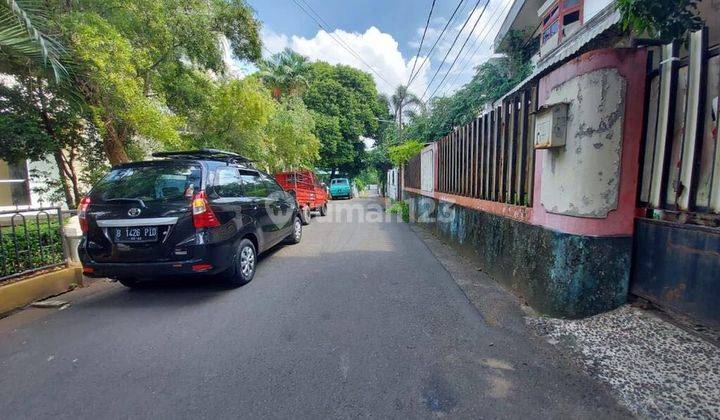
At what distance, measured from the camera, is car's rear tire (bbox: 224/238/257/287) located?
4.01 m

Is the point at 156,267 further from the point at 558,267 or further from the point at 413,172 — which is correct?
the point at 413,172

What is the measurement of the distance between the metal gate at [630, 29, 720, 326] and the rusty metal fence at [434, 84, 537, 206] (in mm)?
1041

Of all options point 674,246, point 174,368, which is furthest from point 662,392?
point 174,368

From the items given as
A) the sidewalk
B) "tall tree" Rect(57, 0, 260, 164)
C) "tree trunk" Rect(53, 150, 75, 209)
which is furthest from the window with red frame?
"tree trunk" Rect(53, 150, 75, 209)

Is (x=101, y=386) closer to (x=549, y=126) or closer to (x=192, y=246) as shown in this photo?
(x=192, y=246)

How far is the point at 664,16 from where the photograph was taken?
2465 millimetres

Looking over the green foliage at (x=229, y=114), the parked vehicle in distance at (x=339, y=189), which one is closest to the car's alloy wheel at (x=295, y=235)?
the green foliage at (x=229, y=114)

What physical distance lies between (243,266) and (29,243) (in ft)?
8.30

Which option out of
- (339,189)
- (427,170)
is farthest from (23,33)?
(339,189)

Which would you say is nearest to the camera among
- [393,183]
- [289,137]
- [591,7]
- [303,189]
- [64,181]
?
[64,181]

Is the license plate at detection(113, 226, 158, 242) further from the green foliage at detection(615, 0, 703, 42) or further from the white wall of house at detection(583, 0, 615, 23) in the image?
the white wall of house at detection(583, 0, 615, 23)

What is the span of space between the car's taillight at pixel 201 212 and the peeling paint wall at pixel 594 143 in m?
3.62

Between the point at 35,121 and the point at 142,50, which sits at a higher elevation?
the point at 142,50

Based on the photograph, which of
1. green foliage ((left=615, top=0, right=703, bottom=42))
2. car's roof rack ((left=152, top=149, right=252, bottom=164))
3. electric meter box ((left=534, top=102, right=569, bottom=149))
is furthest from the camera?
car's roof rack ((left=152, top=149, right=252, bottom=164))
